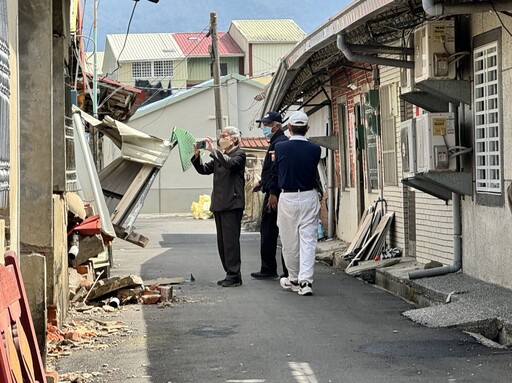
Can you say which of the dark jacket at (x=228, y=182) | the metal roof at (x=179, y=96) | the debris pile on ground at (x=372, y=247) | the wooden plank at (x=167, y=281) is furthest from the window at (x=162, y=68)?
the dark jacket at (x=228, y=182)

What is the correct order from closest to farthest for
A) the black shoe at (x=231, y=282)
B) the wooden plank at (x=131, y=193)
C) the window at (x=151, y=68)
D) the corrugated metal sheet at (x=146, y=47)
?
the black shoe at (x=231, y=282)
the wooden plank at (x=131, y=193)
the corrugated metal sheet at (x=146, y=47)
the window at (x=151, y=68)

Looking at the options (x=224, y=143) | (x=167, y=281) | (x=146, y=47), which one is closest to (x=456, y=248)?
(x=224, y=143)

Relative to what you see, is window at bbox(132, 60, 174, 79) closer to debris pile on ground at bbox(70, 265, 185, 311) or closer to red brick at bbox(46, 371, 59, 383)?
debris pile on ground at bbox(70, 265, 185, 311)

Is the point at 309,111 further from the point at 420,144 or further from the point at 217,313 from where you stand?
the point at 217,313

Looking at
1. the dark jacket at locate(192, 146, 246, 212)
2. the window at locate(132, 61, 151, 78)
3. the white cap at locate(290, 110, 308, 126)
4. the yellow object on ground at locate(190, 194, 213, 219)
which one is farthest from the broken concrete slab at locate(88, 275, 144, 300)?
the window at locate(132, 61, 151, 78)

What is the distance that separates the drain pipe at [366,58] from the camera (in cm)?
1270

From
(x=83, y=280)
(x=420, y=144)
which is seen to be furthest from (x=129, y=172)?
(x=420, y=144)

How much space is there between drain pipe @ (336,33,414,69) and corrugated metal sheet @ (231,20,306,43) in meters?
52.7

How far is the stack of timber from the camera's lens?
16109 millimetres

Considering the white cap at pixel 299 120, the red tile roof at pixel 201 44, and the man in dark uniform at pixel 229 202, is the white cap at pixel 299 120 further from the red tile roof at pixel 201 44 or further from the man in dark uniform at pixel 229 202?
the red tile roof at pixel 201 44

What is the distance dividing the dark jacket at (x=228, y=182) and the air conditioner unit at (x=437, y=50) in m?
2.64

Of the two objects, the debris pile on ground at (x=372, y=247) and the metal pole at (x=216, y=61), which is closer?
the debris pile on ground at (x=372, y=247)

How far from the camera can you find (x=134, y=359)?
8.51 m

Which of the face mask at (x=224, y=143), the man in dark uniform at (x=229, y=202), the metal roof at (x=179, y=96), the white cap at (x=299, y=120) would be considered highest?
the metal roof at (x=179, y=96)
